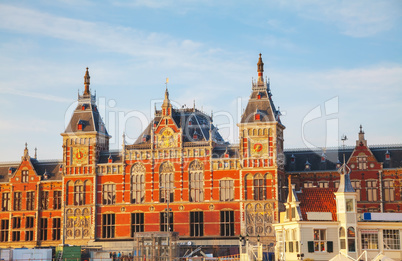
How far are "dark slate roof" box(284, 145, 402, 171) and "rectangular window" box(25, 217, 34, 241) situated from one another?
1234 inches

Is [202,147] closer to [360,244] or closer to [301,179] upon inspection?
[301,179]

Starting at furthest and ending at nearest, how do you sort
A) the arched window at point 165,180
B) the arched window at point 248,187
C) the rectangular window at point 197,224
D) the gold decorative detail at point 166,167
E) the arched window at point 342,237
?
the gold decorative detail at point 166,167 → the arched window at point 165,180 → the rectangular window at point 197,224 → the arched window at point 248,187 → the arched window at point 342,237

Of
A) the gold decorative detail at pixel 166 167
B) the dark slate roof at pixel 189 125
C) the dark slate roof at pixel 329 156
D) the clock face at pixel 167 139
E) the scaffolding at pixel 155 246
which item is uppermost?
the dark slate roof at pixel 189 125

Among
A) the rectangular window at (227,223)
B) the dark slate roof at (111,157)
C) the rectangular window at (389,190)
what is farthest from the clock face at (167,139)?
the rectangular window at (389,190)

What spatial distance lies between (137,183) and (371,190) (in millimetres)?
26102

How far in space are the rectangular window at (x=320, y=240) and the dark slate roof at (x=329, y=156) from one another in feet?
77.0

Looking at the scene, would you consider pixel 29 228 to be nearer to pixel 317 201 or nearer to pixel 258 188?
pixel 258 188

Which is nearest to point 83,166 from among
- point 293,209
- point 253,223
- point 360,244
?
point 253,223

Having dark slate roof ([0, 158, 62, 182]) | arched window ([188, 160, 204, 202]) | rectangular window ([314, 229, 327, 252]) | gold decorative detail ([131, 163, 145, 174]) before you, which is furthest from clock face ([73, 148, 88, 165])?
rectangular window ([314, 229, 327, 252])

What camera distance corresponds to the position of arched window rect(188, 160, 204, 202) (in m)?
76.9

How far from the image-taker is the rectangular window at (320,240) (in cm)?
5534

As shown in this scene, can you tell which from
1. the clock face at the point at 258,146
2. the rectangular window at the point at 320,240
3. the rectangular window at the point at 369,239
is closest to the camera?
the rectangular window at the point at 320,240

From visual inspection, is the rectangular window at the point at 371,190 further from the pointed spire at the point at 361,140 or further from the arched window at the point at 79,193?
the arched window at the point at 79,193

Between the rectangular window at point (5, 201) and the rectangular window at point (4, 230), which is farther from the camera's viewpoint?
the rectangular window at point (5, 201)
